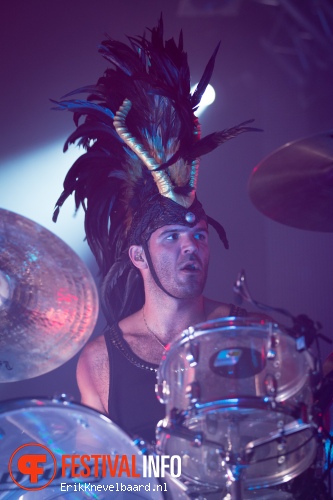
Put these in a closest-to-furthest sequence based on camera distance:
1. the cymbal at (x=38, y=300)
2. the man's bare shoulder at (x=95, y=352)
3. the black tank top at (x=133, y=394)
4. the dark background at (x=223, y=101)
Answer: the cymbal at (x=38, y=300) < the black tank top at (x=133, y=394) < the man's bare shoulder at (x=95, y=352) < the dark background at (x=223, y=101)

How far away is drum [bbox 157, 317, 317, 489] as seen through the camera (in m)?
1.56

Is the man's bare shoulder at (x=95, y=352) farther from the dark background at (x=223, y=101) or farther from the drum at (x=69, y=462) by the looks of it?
the drum at (x=69, y=462)

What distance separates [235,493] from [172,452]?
23 centimetres

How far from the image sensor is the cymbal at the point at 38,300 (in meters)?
1.71

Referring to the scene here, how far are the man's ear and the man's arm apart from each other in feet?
1.27

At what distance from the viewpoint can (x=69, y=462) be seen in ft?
5.20

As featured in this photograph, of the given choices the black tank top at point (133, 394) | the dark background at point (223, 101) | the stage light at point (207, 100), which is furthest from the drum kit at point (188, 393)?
the stage light at point (207, 100)

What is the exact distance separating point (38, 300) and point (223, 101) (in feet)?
5.94

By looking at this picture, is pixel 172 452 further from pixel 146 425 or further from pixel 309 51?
pixel 309 51

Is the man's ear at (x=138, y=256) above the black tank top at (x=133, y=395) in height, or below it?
above

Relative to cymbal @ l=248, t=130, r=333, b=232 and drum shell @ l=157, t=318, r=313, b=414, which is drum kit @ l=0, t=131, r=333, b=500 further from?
cymbal @ l=248, t=130, r=333, b=232

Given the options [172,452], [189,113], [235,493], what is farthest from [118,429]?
[189,113]

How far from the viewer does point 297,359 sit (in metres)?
1.60

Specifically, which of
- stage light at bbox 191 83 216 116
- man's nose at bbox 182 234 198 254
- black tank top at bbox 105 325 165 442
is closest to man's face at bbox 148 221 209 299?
man's nose at bbox 182 234 198 254
